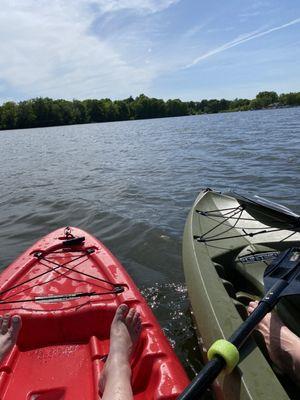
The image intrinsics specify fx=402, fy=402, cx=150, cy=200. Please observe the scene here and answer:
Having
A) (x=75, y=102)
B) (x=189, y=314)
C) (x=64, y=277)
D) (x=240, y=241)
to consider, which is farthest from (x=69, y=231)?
(x=75, y=102)

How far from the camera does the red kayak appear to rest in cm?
267

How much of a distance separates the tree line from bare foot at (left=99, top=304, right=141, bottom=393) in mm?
72092

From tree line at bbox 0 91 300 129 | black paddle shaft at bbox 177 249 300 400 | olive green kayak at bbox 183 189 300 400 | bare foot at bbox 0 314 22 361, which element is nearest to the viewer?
black paddle shaft at bbox 177 249 300 400

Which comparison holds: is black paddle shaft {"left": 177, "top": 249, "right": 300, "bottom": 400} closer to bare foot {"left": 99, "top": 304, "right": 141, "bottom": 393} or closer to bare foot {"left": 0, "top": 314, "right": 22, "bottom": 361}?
bare foot {"left": 99, "top": 304, "right": 141, "bottom": 393}

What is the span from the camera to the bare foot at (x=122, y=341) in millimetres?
2529

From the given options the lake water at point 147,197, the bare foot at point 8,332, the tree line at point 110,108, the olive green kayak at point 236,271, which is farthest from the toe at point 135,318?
the tree line at point 110,108

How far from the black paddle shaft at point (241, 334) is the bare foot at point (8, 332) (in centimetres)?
161

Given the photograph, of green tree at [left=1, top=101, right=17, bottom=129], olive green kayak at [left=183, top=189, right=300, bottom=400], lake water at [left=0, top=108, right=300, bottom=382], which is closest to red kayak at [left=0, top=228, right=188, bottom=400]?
olive green kayak at [left=183, top=189, right=300, bottom=400]

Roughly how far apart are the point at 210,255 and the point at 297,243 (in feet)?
3.01

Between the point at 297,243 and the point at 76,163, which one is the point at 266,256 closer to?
the point at 297,243

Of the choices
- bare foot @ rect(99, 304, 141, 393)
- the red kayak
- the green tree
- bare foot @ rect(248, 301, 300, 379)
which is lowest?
the red kayak

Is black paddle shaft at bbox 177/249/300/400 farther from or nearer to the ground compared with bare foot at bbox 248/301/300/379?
→ farther from the ground

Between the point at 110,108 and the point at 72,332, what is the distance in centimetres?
8441

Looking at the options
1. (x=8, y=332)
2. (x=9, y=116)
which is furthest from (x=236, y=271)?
(x=9, y=116)
